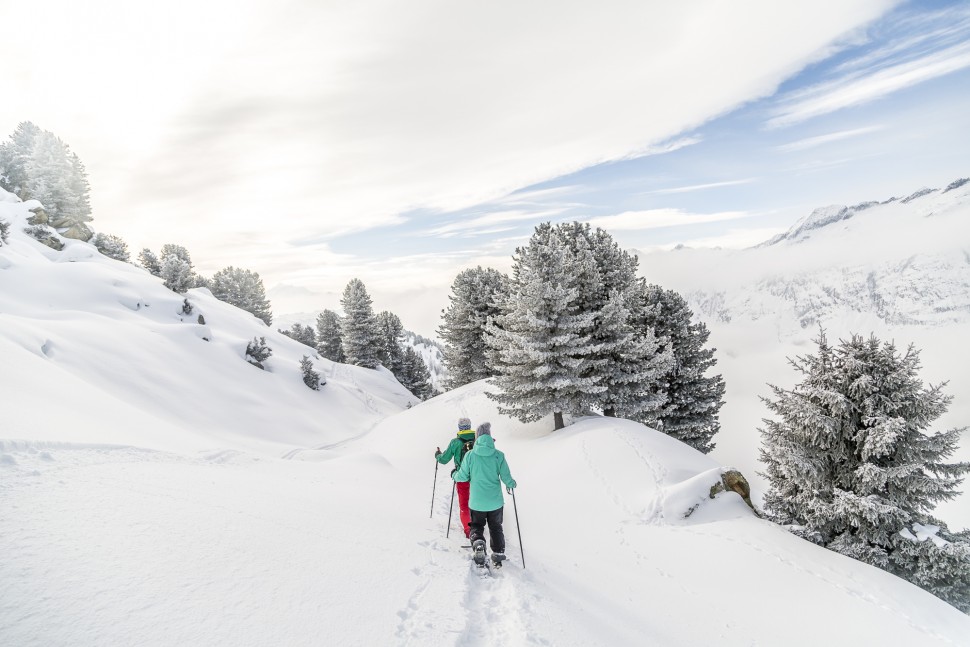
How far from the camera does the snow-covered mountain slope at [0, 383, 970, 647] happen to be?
3.56m

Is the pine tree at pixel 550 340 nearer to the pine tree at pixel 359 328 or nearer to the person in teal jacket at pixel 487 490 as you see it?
the person in teal jacket at pixel 487 490

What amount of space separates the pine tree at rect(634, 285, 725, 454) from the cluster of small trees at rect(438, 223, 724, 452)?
52 millimetres

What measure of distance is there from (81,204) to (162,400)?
4686 cm

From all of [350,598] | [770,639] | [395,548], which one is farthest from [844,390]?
[350,598]

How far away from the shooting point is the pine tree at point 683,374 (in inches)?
893

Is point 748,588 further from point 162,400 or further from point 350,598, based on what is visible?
point 162,400

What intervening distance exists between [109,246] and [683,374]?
184ft

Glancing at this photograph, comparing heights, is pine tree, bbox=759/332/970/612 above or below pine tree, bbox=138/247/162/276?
below

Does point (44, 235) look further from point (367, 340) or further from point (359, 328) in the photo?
point (367, 340)

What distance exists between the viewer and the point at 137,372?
19.7m

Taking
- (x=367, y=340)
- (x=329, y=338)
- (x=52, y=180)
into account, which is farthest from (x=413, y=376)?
(x=52, y=180)

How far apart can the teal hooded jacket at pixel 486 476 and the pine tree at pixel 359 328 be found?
4138cm

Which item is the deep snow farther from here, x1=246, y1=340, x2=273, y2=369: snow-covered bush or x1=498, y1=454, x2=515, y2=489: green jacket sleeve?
x1=246, y1=340, x2=273, y2=369: snow-covered bush

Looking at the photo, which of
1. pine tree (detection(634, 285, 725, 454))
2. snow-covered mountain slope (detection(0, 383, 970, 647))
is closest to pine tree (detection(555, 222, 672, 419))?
pine tree (detection(634, 285, 725, 454))
